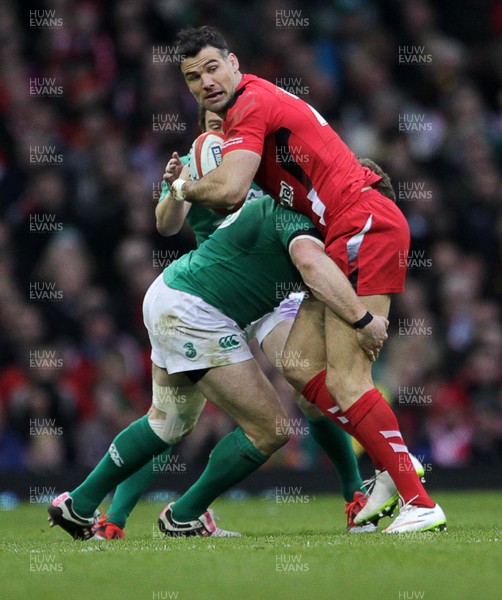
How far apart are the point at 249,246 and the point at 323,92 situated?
6.90m

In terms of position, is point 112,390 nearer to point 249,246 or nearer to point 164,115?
point 164,115

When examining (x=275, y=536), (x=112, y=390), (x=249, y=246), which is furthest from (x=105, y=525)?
(x=112, y=390)

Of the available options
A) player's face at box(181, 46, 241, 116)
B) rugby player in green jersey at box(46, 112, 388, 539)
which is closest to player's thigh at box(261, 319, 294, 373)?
rugby player in green jersey at box(46, 112, 388, 539)

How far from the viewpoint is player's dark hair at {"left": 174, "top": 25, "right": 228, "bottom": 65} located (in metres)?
5.74

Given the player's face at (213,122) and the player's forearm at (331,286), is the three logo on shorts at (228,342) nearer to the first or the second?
the player's forearm at (331,286)

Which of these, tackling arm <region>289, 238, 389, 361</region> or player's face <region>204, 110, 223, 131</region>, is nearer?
tackling arm <region>289, 238, 389, 361</region>

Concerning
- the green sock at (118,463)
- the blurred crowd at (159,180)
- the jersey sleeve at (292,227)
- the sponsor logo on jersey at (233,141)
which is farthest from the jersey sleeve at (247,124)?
the blurred crowd at (159,180)

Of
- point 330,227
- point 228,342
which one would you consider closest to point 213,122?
point 330,227

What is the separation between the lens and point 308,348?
5.74m

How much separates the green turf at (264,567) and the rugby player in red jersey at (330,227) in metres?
0.45

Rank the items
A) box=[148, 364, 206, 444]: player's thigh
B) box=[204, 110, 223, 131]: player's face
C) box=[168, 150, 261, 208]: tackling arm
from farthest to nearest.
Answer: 1. box=[204, 110, 223, 131]: player's face
2. box=[148, 364, 206, 444]: player's thigh
3. box=[168, 150, 261, 208]: tackling arm

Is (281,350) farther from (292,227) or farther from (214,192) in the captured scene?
(214,192)

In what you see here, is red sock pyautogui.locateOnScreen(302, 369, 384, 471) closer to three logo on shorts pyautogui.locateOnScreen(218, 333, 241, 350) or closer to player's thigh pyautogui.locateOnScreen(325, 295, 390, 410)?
player's thigh pyautogui.locateOnScreen(325, 295, 390, 410)

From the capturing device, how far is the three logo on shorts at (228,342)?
19.1ft
